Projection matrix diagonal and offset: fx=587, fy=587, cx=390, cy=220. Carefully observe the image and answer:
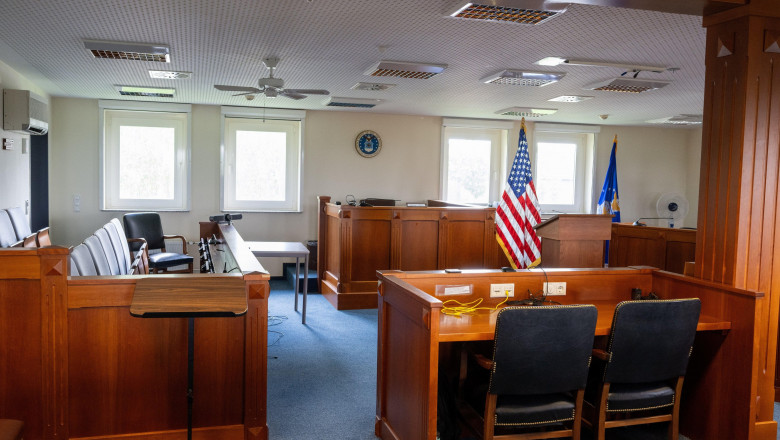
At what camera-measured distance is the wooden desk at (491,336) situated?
2676mm

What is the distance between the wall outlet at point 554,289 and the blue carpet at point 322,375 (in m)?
1.31

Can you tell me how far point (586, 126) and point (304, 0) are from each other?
712 cm

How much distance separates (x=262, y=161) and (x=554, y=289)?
5875mm

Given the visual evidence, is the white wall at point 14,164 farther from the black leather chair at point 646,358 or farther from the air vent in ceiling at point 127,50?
the black leather chair at point 646,358

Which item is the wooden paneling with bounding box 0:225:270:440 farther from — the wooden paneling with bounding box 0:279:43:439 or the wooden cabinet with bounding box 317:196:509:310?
the wooden cabinet with bounding box 317:196:509:310

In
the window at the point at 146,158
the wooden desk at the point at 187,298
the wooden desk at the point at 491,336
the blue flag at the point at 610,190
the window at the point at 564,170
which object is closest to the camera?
the wooden desk at the point at 187,298

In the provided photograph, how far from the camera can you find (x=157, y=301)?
2477mm

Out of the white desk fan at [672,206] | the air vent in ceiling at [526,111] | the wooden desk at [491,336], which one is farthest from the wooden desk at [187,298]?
the white desk fan at [672,206]

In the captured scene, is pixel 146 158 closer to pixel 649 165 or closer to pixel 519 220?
pixel 519 220

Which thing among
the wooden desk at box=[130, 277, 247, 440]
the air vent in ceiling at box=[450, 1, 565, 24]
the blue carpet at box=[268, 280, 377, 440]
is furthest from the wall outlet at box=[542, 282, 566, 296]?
the wooden desk at box=[130, 277, 247, 440]

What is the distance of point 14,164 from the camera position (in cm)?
609

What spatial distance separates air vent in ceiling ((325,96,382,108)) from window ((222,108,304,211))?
89 centimetres

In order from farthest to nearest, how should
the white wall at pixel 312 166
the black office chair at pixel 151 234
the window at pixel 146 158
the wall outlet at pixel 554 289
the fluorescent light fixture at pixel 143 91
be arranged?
1. the window at pixel 146 158
2. the white wall at pixel 312 166
3. the fluorescent light fixture at pixel 143 91
4. the black office chair at pixel 151 234
5. the wall outlet at pixel 554 289

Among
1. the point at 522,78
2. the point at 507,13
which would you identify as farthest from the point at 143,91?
the point at 507,13
